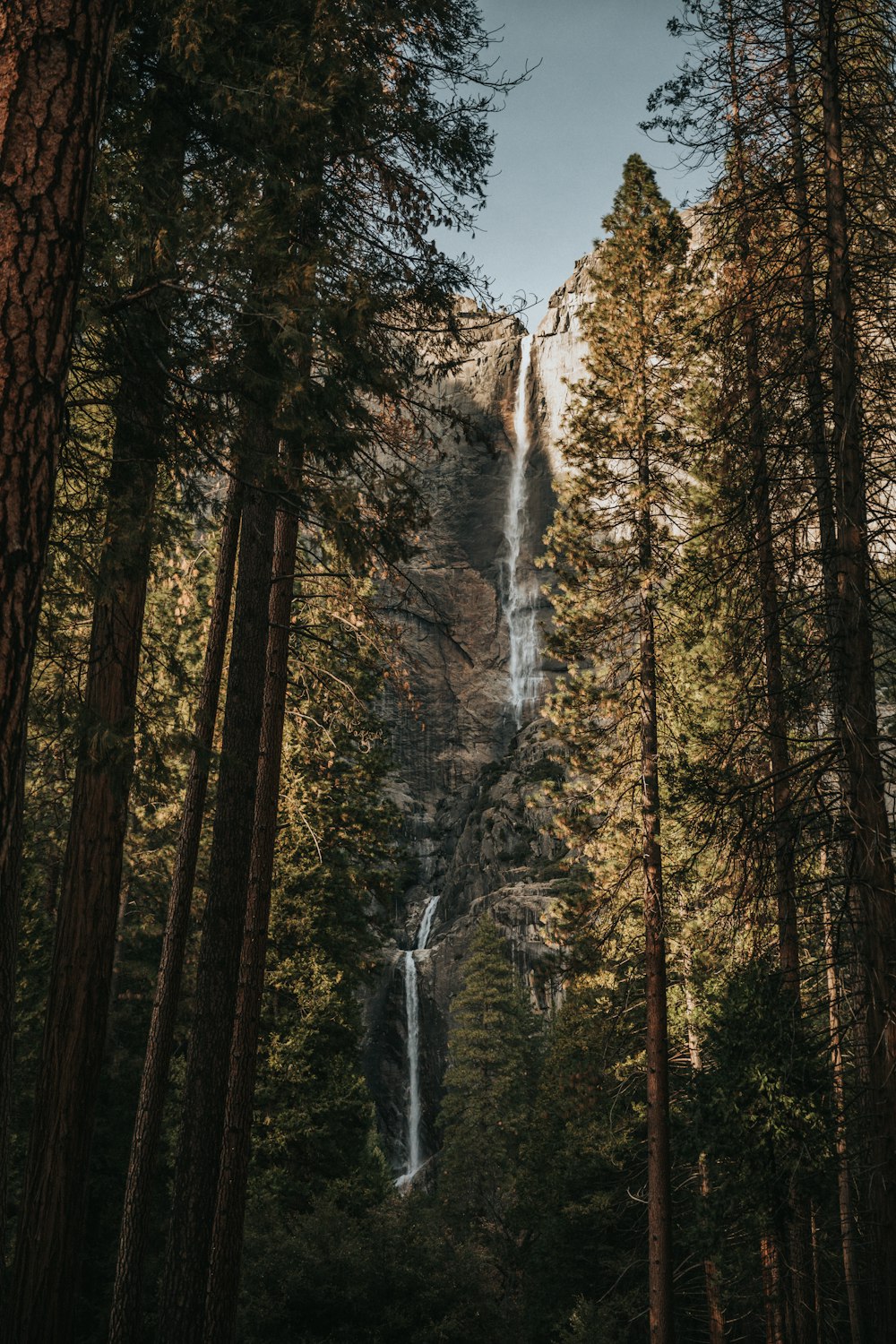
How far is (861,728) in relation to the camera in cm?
582

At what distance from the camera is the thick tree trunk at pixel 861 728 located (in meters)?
5.29

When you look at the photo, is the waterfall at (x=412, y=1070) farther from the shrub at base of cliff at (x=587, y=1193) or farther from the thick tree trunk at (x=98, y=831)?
the thick tree trunk at (x=98, y=831)

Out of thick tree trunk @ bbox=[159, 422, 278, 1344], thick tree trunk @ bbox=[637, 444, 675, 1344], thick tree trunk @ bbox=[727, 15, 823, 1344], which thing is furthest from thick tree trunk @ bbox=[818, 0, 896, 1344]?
thick tree trunk @ bbox=[637, 444, 675, 1344]

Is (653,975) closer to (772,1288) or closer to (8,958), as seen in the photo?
(772,1288)

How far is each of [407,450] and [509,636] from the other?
54021 mm

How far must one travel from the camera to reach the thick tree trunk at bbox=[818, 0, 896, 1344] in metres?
5.29

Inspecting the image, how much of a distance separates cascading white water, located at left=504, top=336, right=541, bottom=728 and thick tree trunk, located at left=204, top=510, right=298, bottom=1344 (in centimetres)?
5025

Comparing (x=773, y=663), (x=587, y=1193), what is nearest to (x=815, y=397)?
(x=773, y=663)

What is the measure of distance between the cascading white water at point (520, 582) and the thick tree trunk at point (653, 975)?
154ft

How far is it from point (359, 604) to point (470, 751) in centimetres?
5143

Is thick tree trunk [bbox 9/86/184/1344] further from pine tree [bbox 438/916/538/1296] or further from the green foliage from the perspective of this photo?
pine tree [bbox 438/916/538/1296]

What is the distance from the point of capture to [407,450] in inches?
318

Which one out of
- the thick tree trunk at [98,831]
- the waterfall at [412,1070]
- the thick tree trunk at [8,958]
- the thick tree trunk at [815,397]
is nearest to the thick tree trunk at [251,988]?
the thick tree trunk at [98,831]

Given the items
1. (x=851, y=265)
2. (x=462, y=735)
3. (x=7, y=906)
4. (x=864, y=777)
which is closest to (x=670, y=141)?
(x=851, y=265)
